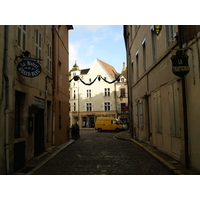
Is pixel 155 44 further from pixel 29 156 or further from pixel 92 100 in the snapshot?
pixel 92 100

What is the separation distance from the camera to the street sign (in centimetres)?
614

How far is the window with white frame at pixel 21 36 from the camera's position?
24.5ft

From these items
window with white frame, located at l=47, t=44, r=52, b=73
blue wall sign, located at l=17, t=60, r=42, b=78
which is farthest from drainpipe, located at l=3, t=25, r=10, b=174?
window with white frame, located at l=47, t=44, r=52, b=73

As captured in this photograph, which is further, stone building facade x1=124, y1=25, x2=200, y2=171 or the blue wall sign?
the blue wall sign

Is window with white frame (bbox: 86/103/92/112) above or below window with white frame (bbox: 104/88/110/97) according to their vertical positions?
below

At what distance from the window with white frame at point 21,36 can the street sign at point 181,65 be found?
4982 mm

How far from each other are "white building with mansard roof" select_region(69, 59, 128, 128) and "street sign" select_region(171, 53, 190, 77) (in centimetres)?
3648

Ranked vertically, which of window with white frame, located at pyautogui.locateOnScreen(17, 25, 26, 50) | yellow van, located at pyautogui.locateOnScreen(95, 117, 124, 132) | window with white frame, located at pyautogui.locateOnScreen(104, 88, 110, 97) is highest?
window with white frame, located at pyautogui.locateOnScreen(104, 88, 110, 97)

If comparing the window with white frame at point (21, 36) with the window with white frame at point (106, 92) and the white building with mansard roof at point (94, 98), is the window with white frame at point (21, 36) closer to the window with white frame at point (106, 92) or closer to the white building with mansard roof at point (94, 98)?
the white building with mansard roof at point (94, 98)

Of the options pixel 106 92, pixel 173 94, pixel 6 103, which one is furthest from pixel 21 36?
pixel 106 92

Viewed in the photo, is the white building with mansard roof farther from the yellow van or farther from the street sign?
the street sign

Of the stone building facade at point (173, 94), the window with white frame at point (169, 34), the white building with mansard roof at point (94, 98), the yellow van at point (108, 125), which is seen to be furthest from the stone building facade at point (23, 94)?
the white building with mansard roof at point (94, 98)

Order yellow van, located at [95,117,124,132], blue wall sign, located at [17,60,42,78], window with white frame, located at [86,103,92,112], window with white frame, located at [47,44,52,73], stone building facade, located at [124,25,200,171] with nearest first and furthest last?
stone building facade, located at [124,25,200,171], blue wall sign, located at [17,60,42,78], window with white frame, located at [47,44,52,73], yellow van, located at [95,117,124,132], window with white frame, located at [86,103,92,112]

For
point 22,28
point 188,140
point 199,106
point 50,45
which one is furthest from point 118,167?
point 50,45
